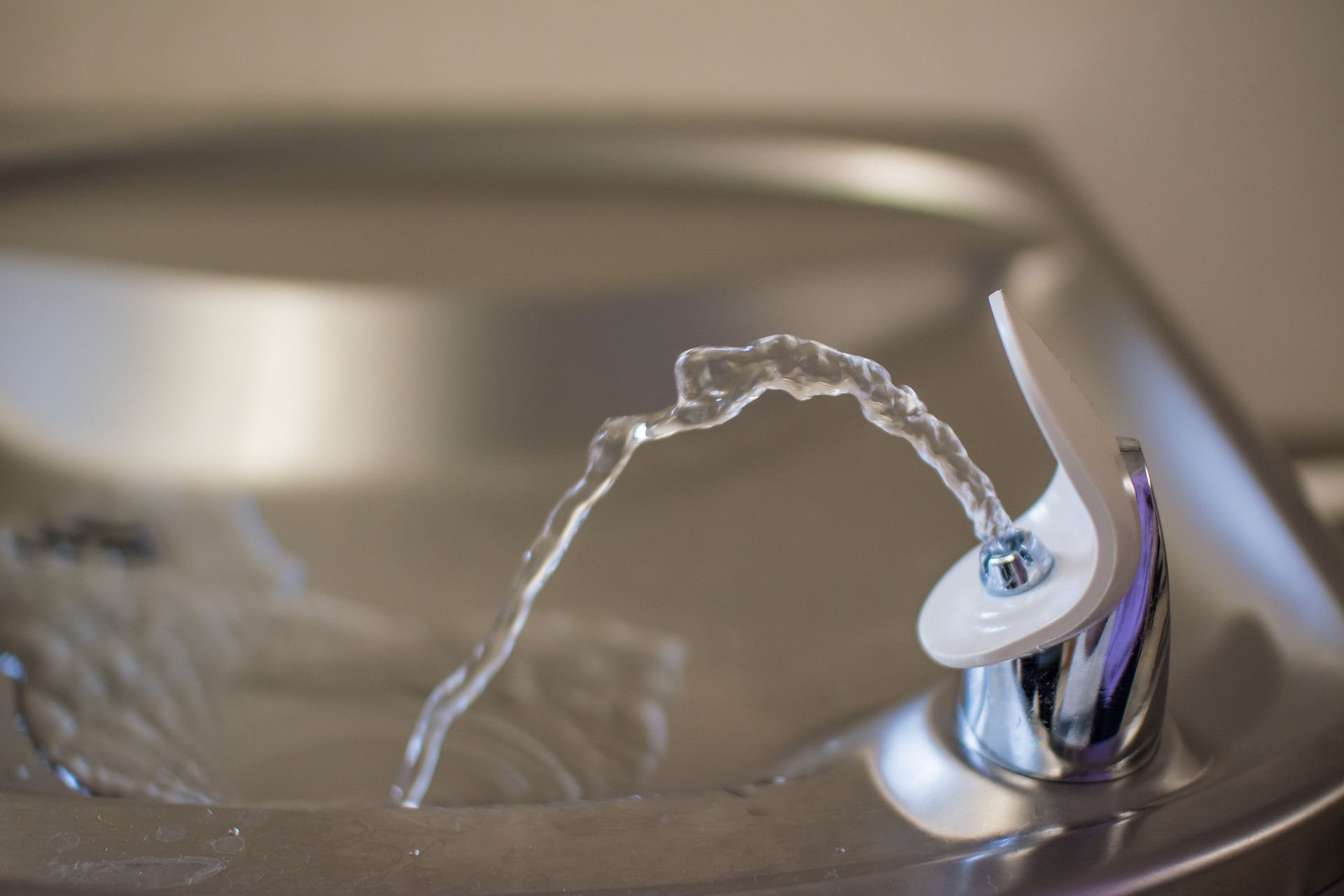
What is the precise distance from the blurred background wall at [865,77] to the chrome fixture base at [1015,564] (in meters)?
0.43

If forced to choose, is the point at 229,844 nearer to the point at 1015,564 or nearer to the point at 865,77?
the point at 1015,564

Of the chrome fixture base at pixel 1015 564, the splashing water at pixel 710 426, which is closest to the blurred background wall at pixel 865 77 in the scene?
the splashing water at pixel 710 426

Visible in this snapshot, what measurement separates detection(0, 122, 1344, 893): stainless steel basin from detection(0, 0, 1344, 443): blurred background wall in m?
0.05

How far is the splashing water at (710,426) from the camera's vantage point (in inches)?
10.8

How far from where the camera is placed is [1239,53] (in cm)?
66

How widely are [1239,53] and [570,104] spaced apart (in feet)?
1.33

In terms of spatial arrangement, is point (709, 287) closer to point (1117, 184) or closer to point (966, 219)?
point (966, 219)

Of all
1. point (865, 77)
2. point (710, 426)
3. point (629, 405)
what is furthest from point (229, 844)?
point (865, 77)

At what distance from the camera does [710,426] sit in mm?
340

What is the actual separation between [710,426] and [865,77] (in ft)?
1.30

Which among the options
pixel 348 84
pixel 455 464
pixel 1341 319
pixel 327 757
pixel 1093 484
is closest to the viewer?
pixel 1093 484

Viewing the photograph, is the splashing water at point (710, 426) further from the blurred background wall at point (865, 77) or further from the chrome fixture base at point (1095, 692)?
the blurred background wall at point (865, 77)

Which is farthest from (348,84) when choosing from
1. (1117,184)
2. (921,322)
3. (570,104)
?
(1117,184)

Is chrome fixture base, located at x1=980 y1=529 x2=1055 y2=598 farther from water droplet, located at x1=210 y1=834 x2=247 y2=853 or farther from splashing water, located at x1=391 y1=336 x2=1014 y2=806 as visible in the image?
water droplet, located at x1=210 y1=834 x2=247 y2=853
